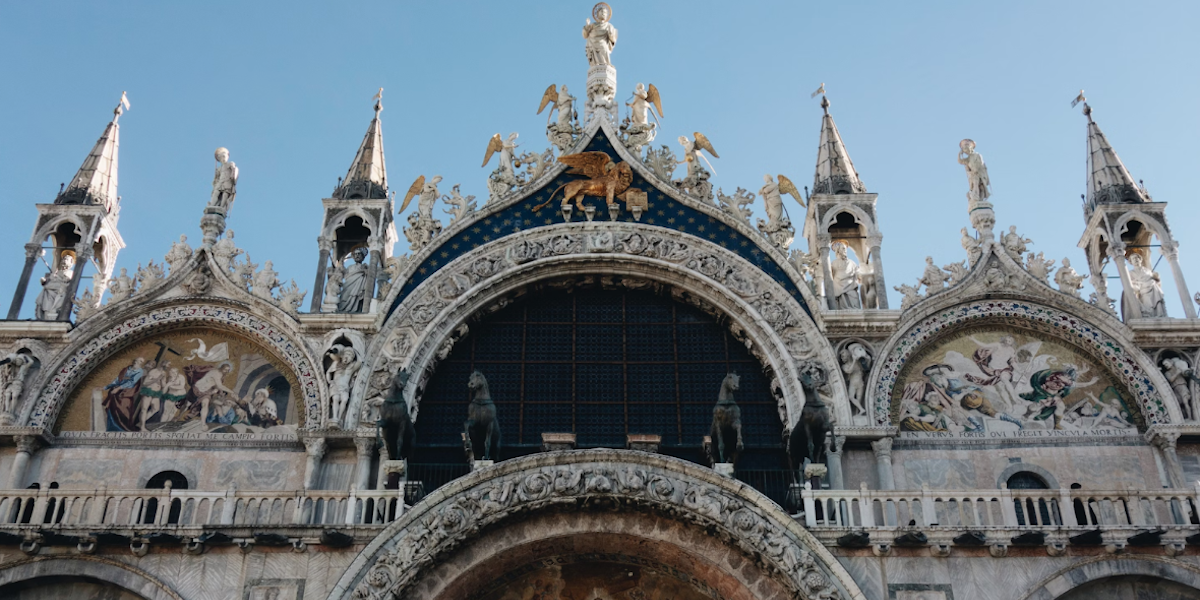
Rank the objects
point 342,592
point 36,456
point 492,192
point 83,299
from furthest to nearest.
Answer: point 492,192 < point 83,299 < point 36,456 < point 342,592

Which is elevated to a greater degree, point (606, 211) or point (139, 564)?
point (606, 211)

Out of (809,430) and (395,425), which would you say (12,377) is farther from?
(809,430)

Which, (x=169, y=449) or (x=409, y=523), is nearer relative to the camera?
(x=409, y=523)

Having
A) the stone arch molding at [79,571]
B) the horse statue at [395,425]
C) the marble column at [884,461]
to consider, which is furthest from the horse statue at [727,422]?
the stone arch molding at [79,571]

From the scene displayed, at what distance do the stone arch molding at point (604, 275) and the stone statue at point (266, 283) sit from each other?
1954mm

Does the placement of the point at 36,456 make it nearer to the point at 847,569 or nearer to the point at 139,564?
the point at 139,564

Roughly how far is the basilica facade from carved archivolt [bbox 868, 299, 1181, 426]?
0.16ft

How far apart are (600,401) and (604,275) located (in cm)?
220

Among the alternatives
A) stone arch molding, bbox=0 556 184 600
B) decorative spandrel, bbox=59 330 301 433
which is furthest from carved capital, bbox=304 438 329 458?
stone arch molding, bbox=0 556 184 600

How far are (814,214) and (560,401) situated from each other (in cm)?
528

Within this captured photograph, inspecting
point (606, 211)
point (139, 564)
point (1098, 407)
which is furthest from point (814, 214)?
point (139, 564)

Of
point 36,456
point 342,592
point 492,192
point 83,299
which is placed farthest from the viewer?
point 492,192

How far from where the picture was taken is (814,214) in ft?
65.6

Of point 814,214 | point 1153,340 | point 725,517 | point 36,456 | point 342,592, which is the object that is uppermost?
point 814,214
